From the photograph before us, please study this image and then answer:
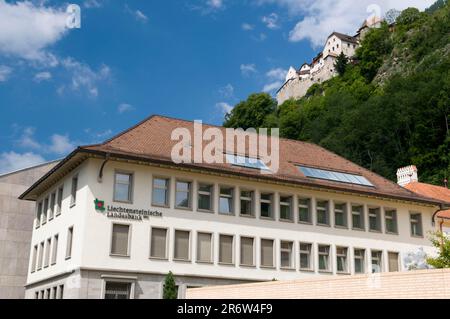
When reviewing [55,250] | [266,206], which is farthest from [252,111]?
[55,250]

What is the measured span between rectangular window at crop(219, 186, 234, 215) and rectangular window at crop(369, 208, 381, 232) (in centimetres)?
989

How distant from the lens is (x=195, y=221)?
33562mm

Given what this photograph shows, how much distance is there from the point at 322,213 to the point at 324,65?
117252 millimetres

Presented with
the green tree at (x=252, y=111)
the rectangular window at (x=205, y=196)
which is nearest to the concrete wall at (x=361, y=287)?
the rectangular window at (x=205, y=196)

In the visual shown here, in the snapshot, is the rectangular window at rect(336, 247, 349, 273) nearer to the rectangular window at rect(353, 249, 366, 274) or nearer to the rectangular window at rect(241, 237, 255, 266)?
the rectangular window at rect(353, 249, 366, 274)

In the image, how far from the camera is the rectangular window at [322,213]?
37938 millimetres

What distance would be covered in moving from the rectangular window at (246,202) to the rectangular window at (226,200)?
0.72 metres

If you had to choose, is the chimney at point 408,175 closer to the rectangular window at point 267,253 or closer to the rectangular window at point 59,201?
the rectangular window at point 267,253

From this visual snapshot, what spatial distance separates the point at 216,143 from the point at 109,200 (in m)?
8.82

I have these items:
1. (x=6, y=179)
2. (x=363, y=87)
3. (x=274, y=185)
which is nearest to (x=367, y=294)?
(x=274, y=185)

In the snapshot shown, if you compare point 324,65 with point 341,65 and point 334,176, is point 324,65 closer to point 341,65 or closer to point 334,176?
point 341,65

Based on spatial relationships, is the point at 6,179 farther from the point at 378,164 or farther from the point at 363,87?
the point at 363,87

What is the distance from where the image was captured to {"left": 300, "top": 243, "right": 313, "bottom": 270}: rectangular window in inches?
1439

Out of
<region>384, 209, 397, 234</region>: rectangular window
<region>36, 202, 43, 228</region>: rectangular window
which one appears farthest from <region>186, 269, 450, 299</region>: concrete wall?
<region>384, 209, 397, 234</region>: rectangular window
